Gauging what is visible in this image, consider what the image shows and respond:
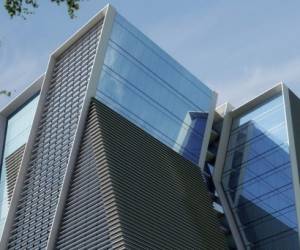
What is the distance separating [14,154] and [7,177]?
162cm

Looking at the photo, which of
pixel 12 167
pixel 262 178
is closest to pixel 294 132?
pixel 262 178

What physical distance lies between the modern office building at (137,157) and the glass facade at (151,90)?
0.07 meters

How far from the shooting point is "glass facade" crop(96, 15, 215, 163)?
36641mm

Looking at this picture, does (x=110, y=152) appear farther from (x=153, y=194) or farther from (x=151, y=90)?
(x=151, y=90)

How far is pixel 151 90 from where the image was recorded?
128 ft

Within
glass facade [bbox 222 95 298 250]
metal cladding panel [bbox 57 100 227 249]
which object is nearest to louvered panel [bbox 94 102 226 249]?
metal cladding panel [bbox 57 100 227 249]

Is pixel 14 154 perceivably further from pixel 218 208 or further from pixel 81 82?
pixel 218 208

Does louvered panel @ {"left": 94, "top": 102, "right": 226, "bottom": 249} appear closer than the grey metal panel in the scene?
Yes

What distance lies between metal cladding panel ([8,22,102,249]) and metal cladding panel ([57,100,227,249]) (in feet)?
4.87

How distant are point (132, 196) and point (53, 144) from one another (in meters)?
7.55

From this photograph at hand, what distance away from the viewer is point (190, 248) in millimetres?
32750

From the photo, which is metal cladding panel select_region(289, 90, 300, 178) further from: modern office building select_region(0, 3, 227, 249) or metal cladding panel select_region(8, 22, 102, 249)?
metal cladding panel select_region(8, 22, 102, 249)

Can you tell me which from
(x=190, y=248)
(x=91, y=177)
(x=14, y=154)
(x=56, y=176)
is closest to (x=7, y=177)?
(x=14, y=154)

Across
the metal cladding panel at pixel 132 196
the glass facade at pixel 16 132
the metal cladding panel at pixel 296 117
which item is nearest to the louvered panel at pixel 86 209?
the metal cladding panel at pixel 132 196
